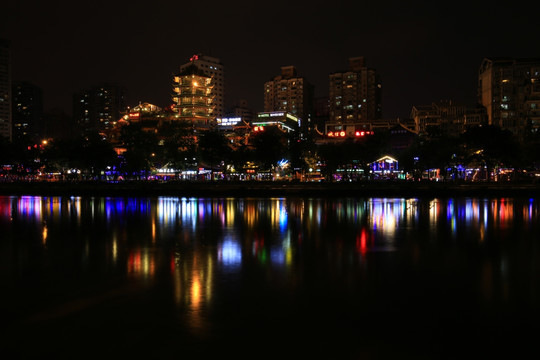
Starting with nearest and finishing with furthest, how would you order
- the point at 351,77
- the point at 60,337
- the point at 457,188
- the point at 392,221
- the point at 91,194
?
the point at 60,337 → the point at 392,221 → the point at 457,188 → the point at 91,194 → the point at 351,77

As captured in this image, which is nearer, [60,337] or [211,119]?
[60,337]

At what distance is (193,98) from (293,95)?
6516 cm

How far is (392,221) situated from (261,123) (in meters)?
79.6

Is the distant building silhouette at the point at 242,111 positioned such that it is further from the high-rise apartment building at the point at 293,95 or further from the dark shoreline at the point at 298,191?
the dark shoreline at the point at 298,191

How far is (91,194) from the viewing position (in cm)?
4909

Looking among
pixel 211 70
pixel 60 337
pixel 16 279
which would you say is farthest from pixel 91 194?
pixel 211 70

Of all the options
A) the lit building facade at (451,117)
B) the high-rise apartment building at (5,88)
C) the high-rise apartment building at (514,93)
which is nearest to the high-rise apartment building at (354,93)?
the lit building facade at (451,117)

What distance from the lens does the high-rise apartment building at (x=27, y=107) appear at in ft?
578

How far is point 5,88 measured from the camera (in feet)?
481

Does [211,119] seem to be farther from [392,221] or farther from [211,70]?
[392,221]

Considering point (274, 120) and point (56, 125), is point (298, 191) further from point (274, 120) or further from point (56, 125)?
point (56, 125)

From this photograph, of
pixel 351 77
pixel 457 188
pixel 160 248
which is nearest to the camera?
pixel 160 248

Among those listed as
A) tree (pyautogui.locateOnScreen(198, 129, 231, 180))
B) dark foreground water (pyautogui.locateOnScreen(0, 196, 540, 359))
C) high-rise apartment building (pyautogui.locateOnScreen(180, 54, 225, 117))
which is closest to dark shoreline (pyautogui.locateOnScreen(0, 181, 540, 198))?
tree (pyautogui.locateOnScreen(198, 129, 231, 180))

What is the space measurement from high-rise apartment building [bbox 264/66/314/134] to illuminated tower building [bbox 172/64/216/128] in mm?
59441
